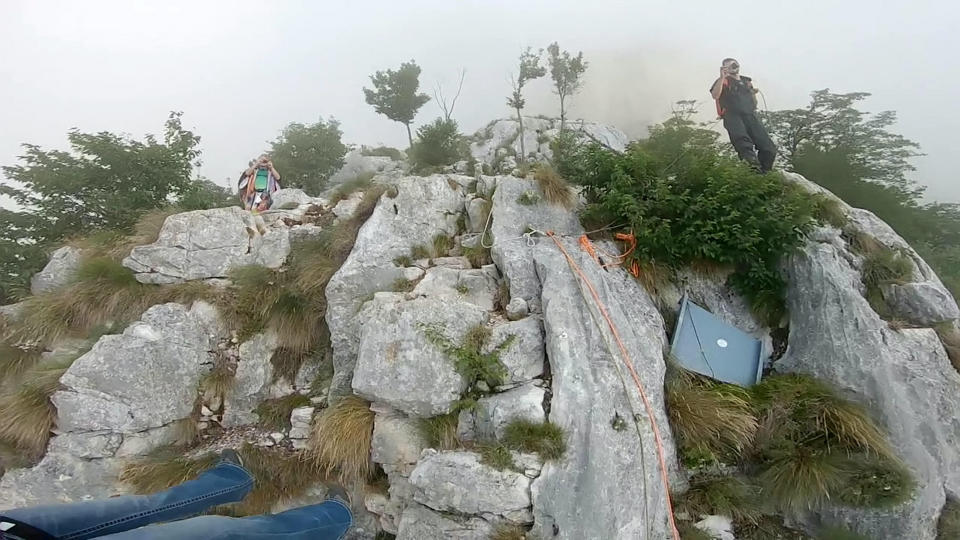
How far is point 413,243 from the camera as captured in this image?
24.3 ft

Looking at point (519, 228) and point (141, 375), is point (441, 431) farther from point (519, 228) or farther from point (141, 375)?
point (141, 375)

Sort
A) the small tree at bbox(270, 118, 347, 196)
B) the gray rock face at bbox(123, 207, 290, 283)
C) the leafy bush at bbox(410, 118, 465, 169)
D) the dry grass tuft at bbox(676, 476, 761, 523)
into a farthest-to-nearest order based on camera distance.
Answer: the small tree at bbox(270, 118, 347, 196) → the leafy bush at bbox(410, 118, 465, 169) → the gray rock face at bbox(123, 207, 290, 283) → the dry grass tuft at bbox(676, 476, 761, 523)

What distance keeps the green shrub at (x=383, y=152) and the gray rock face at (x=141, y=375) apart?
15.7m

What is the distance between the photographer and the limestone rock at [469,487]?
15.1ft

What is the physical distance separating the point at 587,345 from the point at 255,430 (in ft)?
15.8

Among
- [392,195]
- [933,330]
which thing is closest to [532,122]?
[392,195]

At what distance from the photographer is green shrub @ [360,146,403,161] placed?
21.5 m

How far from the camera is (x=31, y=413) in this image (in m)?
5.62

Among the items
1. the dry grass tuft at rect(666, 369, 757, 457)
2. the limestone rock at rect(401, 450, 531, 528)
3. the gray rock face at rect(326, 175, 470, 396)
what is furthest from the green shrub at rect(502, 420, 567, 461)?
the gray rock face at rect(326, 175, 470, 396)

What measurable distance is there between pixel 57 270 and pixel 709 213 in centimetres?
1127

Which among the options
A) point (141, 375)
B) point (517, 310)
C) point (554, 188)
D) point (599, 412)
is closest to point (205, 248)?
point (141, 375)

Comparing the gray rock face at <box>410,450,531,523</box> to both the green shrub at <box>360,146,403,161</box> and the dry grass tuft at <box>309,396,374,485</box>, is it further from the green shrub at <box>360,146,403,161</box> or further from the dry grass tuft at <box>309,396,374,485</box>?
the green shrub at <box>360,146,403,161</box>

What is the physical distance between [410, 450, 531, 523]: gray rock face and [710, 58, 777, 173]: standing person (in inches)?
283

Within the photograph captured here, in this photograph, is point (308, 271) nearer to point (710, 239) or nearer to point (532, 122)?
point (710, 239)
